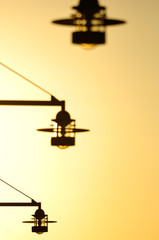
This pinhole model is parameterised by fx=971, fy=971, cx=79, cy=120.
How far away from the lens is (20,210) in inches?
611

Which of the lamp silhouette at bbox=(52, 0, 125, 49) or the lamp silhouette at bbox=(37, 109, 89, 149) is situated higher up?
the lamp silhouette at bbox=(52, 0, 125, 49)

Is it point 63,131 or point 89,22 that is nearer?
point 89,22

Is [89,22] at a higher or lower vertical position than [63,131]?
higher

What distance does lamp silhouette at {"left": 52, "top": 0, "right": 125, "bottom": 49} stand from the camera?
244 inches

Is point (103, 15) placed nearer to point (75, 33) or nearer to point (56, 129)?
point (75, 33)

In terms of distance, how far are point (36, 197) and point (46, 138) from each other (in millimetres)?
946

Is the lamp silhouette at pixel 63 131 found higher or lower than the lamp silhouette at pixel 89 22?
lower

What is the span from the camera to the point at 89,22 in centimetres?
625

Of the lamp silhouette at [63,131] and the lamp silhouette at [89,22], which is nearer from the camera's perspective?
the lamp silhouette at [89,22]

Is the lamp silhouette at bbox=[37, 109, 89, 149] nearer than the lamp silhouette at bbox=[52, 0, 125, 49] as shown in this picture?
No

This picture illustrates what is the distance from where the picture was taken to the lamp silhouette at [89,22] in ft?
20.3

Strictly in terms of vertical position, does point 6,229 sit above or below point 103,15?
below

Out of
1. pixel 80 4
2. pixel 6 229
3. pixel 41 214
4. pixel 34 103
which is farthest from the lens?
pixel 6 229

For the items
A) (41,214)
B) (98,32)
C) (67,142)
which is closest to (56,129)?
(67,142)
